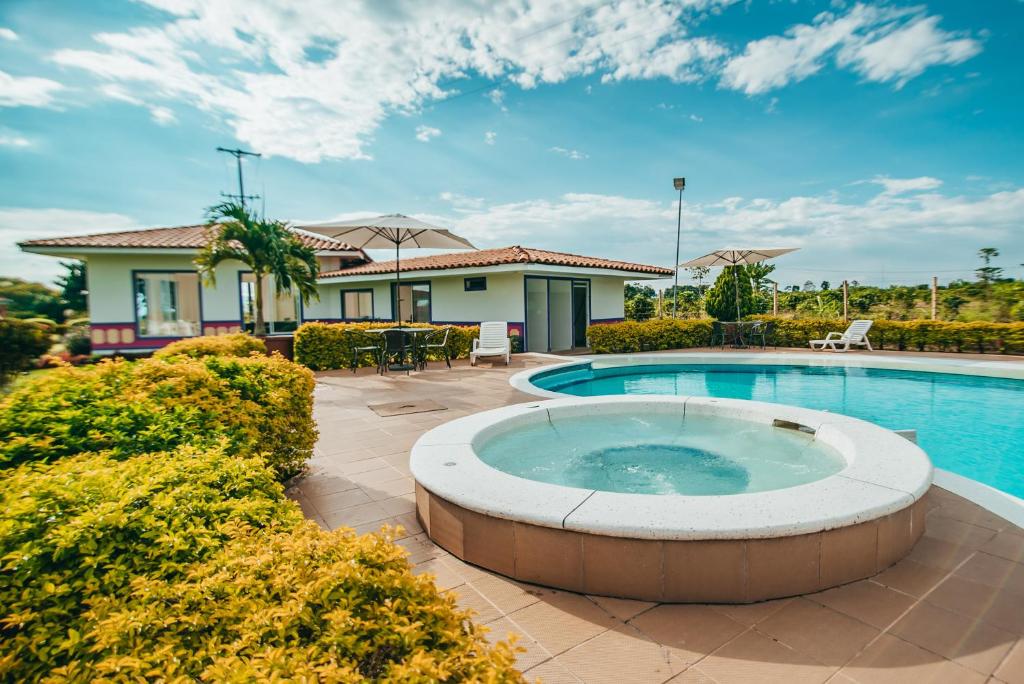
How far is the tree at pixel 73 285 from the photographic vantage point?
22.2 m

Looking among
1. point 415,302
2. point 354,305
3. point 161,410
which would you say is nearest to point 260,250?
point 415,302

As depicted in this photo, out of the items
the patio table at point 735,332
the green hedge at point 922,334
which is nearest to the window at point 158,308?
the patio table at point 735,332

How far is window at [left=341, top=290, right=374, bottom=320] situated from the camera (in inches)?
794

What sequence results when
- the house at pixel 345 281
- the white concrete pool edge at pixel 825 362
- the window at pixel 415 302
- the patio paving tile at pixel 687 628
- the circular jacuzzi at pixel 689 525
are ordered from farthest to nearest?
the window at pixel 415 302 → the house at pixel 345 281 → the white concrete pool edge at pixel 825 362 → the circular jacuzzi at pixel 689 525 → the patio paving tile at pixel 687 628

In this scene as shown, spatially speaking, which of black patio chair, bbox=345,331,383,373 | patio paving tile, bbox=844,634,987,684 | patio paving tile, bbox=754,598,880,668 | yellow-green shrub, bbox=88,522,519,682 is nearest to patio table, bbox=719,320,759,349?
black patio chair, bbox=345,331,383,373

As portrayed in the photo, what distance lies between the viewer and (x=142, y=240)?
15.5 meters

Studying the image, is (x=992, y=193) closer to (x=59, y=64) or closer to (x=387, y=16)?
(x=387, y=16)

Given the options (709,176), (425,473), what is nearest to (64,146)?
(425,473)

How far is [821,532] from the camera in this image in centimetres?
235

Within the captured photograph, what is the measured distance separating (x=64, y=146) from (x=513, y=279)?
12.8m

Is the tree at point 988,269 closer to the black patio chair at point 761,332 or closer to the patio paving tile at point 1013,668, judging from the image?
the black patio chair at point 761,332

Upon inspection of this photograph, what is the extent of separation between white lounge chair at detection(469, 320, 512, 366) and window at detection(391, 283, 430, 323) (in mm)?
4810

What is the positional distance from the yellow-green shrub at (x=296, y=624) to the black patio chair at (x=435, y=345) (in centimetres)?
971

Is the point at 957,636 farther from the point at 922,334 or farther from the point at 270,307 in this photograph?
the point at 270,307
